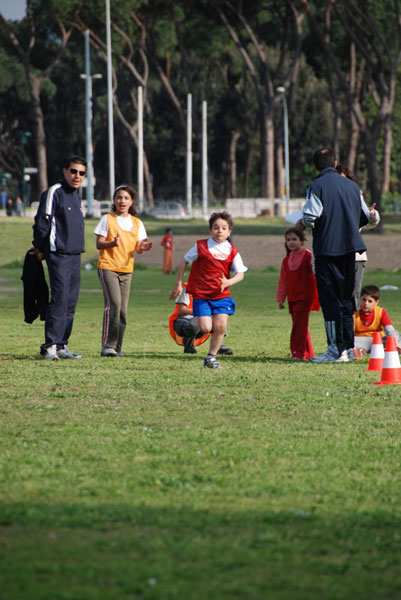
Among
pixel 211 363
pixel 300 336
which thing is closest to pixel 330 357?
pixel 300 336

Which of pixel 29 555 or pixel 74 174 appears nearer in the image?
pixel 29 555

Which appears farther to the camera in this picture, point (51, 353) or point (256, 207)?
point (256, 207)

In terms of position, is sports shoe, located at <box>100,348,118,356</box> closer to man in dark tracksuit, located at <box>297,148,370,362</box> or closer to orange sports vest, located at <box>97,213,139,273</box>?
orange sports vest, located at <box>97,213,139,273</box>

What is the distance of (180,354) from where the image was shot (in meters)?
11.4

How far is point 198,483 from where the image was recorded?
16.7 ft

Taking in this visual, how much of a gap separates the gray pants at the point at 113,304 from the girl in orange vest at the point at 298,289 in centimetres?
160

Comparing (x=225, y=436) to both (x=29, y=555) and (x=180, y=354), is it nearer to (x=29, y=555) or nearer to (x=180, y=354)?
(x=29, y=555)

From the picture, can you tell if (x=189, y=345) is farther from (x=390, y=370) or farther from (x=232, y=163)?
(x=232, y=163)

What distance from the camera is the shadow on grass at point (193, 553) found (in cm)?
360

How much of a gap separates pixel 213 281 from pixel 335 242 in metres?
1.30

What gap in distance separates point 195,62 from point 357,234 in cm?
7243

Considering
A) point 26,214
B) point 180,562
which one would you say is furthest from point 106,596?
point 26,214

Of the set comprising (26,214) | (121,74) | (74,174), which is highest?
(121,74)

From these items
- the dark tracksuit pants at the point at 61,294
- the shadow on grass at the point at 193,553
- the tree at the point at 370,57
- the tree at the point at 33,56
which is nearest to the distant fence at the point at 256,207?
the tree at the point at 370,57
